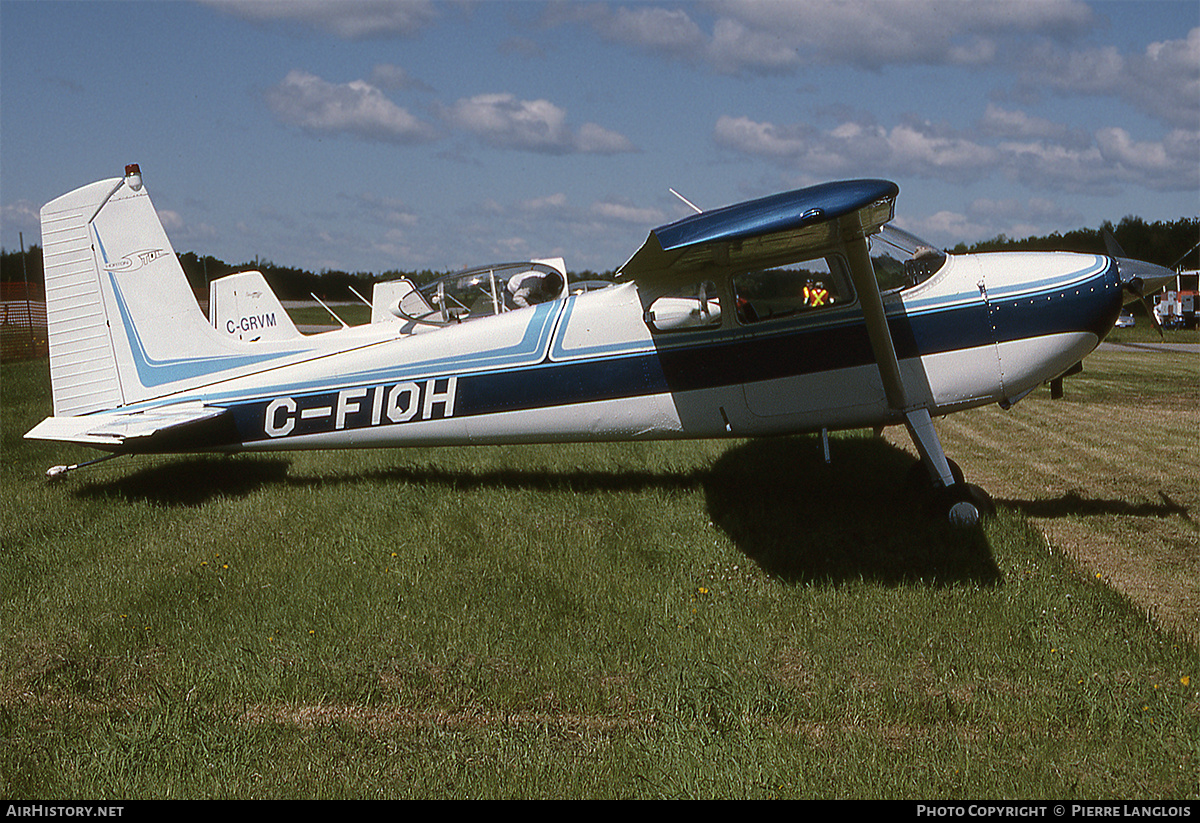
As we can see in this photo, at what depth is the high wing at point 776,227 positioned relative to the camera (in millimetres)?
4484

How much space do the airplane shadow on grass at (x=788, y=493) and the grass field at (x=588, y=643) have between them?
40 millimetres

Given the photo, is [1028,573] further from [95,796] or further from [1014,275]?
[95,796]

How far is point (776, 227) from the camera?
455 cm

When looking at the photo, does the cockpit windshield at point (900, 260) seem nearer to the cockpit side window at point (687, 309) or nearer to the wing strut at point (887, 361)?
the wing strut at point (887, 361)

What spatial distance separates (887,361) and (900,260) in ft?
2.74

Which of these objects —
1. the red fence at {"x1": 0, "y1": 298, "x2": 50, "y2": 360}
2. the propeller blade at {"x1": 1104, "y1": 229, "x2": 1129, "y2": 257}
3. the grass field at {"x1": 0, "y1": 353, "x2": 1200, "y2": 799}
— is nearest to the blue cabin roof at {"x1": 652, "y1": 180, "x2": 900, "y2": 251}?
the grass field at {"x1": 0, "y1": 353, "x2": 1200, "y2": 799}

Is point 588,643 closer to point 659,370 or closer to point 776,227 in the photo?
point 776,227

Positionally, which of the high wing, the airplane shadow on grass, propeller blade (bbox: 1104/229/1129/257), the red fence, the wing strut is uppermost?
the red fence

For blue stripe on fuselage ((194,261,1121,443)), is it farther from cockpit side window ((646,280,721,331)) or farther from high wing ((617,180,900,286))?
high wing ((617,180,900,286))

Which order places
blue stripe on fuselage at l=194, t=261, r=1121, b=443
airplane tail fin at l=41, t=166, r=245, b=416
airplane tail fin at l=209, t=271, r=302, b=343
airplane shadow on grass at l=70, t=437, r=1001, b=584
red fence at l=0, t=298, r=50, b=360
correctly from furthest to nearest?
red fence at l=0, t=298, r=50, b=360 < airplane tail fin at l=209, t=271, r=302, b=343 < airplane tail fin at l=41, t=166, r=245, b=416 < blue stripe on fuselage at l=194, t=261, r=1121, b=443 < airplane shadow on grass at l=70, t=437, r=1001, b=584

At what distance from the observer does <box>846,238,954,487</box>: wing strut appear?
5.73 m

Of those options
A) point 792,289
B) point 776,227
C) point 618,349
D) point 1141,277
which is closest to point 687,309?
point 618,349

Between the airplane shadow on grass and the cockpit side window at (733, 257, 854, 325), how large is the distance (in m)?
1.57

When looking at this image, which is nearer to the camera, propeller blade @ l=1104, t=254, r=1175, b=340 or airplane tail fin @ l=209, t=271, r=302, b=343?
propeller blade @ l=1104, t=254, r=1175, b=340
